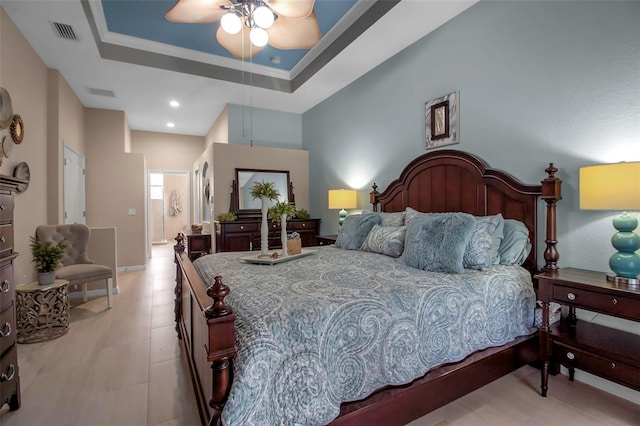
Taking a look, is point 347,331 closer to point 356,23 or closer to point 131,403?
point 131,403

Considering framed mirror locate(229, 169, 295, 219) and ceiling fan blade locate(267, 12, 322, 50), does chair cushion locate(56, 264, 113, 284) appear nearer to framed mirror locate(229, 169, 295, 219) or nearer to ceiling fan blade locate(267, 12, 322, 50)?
framed mirror locate(229, 169, 295, 219)

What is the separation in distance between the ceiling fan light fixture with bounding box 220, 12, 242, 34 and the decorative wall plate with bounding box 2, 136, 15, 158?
2422 mm

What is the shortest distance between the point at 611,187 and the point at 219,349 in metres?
2.18

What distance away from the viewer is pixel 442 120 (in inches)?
121

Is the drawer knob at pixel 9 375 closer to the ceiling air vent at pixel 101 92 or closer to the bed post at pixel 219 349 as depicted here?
the bed post at pixel 219 349

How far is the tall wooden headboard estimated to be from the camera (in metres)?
2.19

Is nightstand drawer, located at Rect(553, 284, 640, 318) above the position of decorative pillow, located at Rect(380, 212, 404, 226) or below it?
below

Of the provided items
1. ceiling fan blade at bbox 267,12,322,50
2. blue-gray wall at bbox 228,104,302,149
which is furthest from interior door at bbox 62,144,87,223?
ceiling fan blade at bbox 267,12,322,50

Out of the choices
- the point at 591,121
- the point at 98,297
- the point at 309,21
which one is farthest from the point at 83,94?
the point at 591,121

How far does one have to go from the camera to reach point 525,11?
2.38m

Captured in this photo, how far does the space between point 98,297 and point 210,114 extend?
3.80 metres

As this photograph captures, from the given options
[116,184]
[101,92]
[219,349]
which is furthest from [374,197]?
[116,184]

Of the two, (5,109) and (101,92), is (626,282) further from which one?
(101,92)

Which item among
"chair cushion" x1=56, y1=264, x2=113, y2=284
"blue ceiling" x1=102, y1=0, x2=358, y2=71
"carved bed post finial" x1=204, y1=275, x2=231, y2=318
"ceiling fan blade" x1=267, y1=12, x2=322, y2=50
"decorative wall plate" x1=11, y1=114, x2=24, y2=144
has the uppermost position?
"blue ceiling" x1=102, y1=0, x2=358, y2=71
